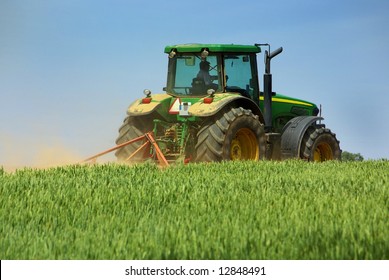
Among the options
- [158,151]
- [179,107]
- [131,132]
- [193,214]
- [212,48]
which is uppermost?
[212,48]

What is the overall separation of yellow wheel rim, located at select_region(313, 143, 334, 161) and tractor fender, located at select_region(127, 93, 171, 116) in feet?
13.3

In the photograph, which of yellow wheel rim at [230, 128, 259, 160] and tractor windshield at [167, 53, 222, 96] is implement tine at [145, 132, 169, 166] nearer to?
tractor windshield at [167, 53, 222, 96]

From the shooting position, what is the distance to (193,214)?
7.16 metres

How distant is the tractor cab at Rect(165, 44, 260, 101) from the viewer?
520 inches

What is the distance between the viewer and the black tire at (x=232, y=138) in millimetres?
12664

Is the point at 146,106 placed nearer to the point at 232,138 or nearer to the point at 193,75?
the point at 193,75

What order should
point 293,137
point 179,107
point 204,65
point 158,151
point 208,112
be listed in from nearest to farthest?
point 208,112 < point 158,151 < point 179,107 < point 204,65 < point 293,137

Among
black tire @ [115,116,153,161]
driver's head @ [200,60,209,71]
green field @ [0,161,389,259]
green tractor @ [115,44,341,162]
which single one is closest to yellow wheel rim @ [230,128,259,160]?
green tractor @ [115,44,341,162]

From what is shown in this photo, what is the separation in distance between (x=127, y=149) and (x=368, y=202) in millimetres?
6590

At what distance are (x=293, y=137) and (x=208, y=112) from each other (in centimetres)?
307

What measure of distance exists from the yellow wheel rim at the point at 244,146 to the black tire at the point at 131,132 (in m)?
1.64

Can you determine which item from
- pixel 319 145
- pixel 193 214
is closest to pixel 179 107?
pixel 319 145
